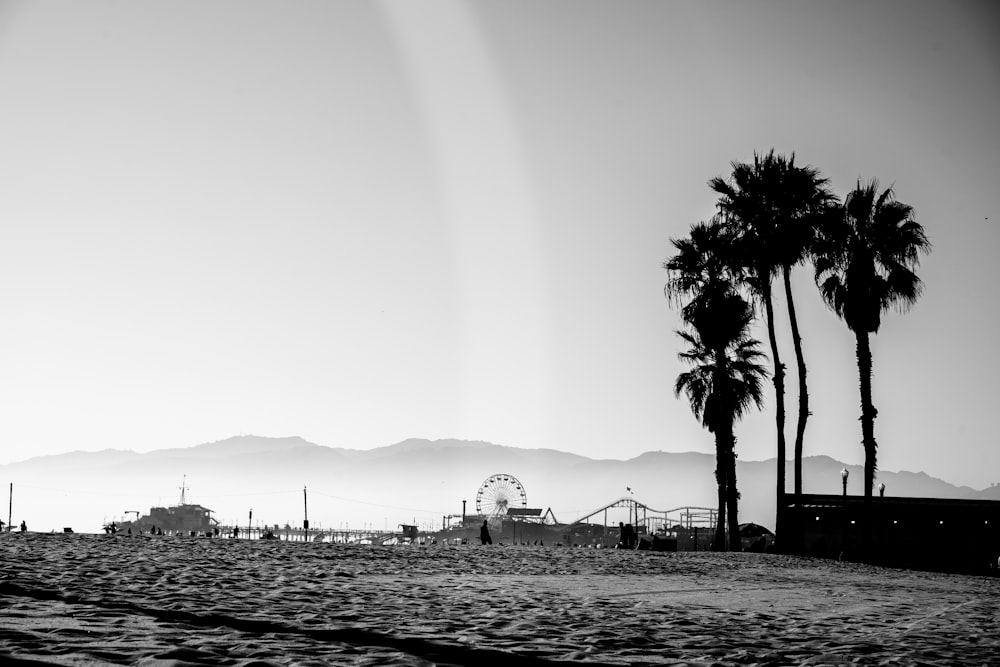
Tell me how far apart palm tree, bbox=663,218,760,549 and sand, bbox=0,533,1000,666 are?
71.1 ft

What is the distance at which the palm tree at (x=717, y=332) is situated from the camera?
40406 mm

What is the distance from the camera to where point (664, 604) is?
1362cm

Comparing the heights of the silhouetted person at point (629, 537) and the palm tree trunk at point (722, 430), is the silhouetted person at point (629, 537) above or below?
below

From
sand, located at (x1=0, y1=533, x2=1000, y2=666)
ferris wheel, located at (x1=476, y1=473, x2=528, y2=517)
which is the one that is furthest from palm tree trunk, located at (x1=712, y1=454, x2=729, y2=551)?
ferris wheel, located at (x1=476, y1=473, x2=528, y2=517)

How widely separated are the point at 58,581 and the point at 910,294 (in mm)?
30804

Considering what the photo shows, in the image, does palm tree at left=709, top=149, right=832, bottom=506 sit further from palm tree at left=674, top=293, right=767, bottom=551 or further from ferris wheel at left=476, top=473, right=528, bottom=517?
ferris wheel at left=476, top=473, right=528, bottom=517

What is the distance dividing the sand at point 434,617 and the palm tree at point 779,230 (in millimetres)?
17184

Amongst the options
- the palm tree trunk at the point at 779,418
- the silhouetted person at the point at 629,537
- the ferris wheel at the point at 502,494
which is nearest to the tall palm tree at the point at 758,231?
the palm tree trunk at the point at 779,418

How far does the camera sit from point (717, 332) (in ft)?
134

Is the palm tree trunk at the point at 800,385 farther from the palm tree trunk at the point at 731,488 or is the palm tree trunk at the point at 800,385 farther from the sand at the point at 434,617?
the sand at the point at 434,617

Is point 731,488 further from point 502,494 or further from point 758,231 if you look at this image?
point 502,494

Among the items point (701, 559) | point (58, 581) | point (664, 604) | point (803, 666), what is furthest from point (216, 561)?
point (701, 559)

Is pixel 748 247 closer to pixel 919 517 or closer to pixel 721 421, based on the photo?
pixel 721 421

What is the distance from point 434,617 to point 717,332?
32.0 metres
